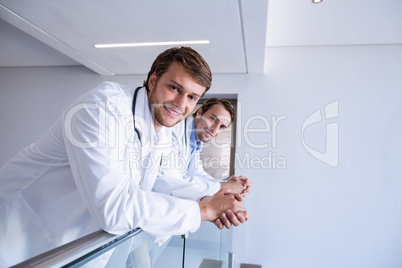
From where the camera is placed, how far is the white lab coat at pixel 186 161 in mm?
1923

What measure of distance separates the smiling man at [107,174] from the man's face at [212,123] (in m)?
1.07

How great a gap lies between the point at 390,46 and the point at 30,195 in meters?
3.98

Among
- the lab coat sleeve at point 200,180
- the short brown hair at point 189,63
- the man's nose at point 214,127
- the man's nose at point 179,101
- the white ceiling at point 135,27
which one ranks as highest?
the white ceiling at point 135,27

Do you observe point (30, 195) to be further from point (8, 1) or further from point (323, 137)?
point (323, 137)

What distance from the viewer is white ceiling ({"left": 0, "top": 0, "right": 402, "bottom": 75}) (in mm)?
2289

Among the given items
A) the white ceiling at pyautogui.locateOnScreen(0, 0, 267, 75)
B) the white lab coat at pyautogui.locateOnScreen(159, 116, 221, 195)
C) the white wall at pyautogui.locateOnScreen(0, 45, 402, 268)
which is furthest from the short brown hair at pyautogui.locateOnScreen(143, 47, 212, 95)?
the white wall at pyautogui.locateOnScreen(0, 45, 402, 268)

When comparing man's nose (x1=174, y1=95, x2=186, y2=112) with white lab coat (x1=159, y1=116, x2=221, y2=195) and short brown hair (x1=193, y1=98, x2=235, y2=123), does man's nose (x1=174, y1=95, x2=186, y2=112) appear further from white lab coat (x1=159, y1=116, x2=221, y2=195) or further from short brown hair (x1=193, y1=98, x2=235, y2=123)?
short brown hair (x1=193, y1=98, x2=235, y2=123)

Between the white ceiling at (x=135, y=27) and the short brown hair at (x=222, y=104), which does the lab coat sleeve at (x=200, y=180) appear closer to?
the short brown hair at (x=222, y=104)

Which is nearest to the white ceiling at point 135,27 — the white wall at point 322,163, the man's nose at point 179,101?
the white wall at point 322,163

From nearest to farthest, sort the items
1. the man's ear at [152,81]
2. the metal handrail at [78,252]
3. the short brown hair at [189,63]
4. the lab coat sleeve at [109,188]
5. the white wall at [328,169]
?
the metal handrail at [78,252]
the lab coat sleeve at [109,188]
the short brown hair at [189,63]
the man's ear at [152,81]
the white wall at [328,169]

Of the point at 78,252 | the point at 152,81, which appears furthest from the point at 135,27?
the point at 78,252

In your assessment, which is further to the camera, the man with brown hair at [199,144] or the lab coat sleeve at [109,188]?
the man with brown hair at [199,144]

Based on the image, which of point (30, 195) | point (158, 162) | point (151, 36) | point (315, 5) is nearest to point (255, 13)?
point (315, 5)

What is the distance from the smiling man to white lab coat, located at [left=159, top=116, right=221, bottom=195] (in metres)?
0.47
